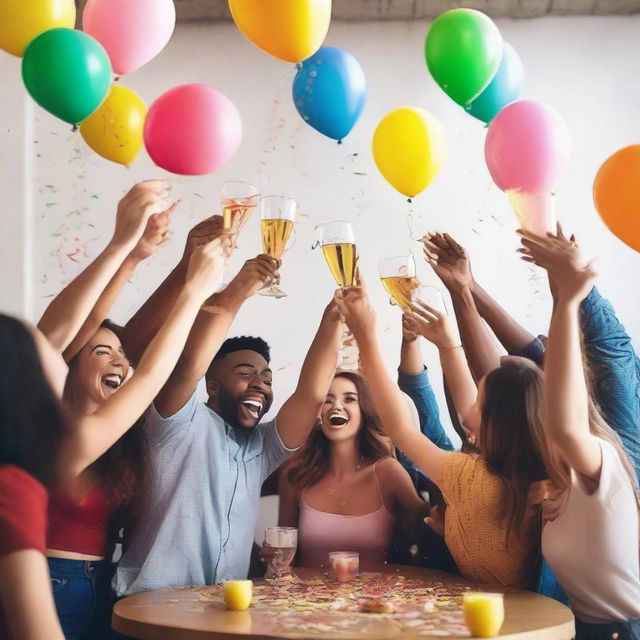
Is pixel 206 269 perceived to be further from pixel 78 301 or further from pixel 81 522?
pixel 81 522

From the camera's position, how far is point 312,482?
110 inches

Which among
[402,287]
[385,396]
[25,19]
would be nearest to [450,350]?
[402,287]

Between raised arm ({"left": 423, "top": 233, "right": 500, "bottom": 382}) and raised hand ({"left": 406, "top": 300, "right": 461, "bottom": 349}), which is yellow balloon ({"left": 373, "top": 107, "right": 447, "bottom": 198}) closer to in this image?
raised arm ({"left": 423, "top": 233, "right": 500, "bottom": 382})

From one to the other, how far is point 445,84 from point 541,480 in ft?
3.62

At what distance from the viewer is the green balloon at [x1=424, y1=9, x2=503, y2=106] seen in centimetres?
246

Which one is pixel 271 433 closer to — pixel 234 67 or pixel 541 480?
pixel 541 480

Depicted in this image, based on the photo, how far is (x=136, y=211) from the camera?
2.19 m

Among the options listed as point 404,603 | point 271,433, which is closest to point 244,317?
point 271,433

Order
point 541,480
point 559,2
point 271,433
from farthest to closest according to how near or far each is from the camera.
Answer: point 559,2 < point 271,433 < point 541,480

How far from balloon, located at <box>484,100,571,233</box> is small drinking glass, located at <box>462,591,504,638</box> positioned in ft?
3.50

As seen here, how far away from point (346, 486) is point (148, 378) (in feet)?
4.01

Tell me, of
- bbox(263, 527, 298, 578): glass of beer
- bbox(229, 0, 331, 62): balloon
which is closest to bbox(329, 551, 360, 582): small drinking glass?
bbox(263, 527, 298, 578): glass of beer

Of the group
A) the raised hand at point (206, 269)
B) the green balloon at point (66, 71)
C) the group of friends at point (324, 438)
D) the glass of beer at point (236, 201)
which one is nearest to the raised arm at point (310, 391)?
the group of friends at point (324, 438)

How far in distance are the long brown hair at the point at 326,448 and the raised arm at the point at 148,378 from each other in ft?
3.24
